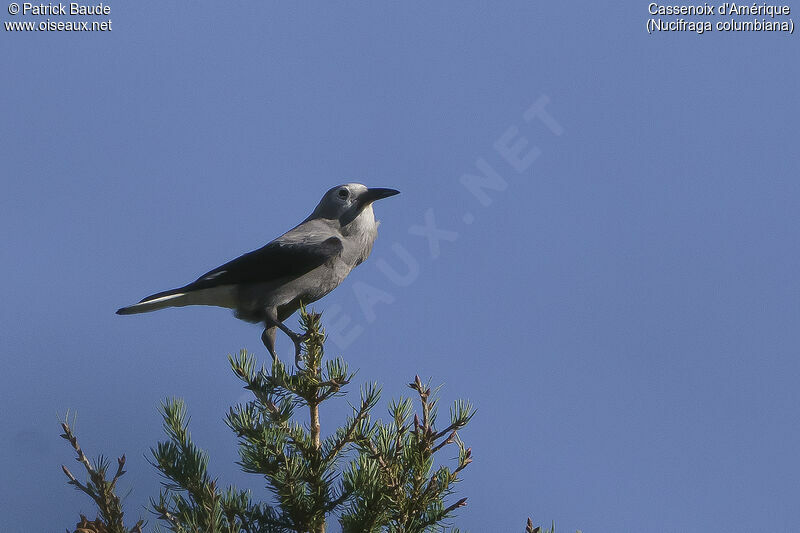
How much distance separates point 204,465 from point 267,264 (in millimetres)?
1811

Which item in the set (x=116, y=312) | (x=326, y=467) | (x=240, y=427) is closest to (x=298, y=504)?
(x=326, y=467)

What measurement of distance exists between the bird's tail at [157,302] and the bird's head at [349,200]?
108cm

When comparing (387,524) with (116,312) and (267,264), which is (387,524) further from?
(116,312)

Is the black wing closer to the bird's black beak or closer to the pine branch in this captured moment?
the bird's black beak

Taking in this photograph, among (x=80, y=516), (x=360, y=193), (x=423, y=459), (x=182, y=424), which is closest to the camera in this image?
(x=80, y=516)

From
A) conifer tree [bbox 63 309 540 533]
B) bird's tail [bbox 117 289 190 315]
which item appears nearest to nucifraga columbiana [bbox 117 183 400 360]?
bird's tail [bbox 117 289 190 315]

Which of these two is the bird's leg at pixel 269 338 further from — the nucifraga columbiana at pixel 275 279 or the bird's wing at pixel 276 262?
the bird's wing at pixel 276 262

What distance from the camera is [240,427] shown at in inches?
119

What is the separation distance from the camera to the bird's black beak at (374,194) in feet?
16.6

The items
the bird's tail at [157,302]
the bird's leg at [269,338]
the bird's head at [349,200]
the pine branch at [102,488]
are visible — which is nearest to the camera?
the pine branch at [102,488]

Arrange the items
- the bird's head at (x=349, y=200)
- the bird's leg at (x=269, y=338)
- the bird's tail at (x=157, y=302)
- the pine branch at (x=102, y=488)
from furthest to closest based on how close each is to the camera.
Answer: the bird's head at (x=349, y=200) < the bird's tail at (x=157, y=302) < the bird's leg at (x=269, y=338) < the pine branch at (x=102, y=488)

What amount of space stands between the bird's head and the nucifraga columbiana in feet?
0.36

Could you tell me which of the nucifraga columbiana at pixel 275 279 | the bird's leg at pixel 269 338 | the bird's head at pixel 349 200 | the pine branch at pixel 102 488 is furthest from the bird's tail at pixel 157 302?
the pine branch at pixel 102 488

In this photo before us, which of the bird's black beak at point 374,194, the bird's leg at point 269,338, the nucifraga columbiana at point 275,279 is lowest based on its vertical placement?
the bird's leg at point 269,338
